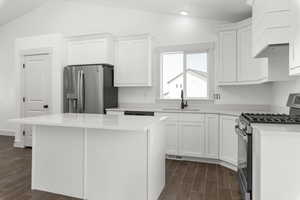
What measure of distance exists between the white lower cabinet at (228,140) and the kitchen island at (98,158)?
54.7 inches

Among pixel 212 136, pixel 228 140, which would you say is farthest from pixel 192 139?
pixel 228 140

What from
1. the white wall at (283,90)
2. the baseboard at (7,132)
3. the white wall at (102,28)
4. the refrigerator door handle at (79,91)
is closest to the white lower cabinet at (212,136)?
the white wall at (102,28)

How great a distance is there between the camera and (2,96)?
19.8ft

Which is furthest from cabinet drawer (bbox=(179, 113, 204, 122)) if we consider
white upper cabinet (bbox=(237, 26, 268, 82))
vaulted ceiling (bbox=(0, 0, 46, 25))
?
vaulted ceiling (bbox=(0, 0, 46, 25))

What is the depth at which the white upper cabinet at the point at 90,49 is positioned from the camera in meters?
4.30

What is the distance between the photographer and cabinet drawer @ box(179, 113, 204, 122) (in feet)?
12.0

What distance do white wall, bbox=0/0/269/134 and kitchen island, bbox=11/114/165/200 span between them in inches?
91.5

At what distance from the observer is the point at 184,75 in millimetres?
4418

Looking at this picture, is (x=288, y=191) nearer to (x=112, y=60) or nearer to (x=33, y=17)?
(x=112, y=60)

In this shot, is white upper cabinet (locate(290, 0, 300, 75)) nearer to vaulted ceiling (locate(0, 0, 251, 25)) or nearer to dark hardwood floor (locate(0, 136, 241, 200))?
dark hardwood floor (locate(0, 136, 241, 200))

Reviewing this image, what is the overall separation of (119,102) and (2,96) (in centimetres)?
389

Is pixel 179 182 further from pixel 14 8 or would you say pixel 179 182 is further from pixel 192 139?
pixel 14 8

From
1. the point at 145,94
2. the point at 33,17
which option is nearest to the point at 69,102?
the point at 145,94

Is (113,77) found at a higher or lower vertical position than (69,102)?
higher
